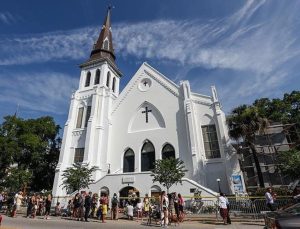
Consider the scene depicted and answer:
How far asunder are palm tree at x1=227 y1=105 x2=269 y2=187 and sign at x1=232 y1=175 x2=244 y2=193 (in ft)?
6.00

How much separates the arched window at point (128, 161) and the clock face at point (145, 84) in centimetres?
814

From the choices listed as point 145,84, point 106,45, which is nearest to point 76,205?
point 145,84

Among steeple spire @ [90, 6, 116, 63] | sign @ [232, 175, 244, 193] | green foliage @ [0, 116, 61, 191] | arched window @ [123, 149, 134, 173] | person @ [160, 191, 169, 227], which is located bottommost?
person @ [160, 191, 169, 227]

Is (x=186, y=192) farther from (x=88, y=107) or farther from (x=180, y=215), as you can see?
(x=88, y=107)

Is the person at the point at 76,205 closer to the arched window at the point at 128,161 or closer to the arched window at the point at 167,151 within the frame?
the arched window at the point at 128,161

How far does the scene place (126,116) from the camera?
28078mm

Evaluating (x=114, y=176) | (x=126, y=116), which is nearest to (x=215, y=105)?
(x=126, y=116)

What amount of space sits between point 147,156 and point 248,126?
36.4 ft

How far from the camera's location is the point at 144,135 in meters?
25.9

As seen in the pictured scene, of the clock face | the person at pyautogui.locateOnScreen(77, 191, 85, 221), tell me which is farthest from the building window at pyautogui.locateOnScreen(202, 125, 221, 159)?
the person at pyautogui.locateOnScreen(77, 191, 85, 221)

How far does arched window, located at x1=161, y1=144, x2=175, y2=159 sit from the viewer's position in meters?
24.3

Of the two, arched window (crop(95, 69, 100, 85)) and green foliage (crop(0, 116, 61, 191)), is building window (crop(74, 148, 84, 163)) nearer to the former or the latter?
green foliage (crop(0, 116, 61, 191))

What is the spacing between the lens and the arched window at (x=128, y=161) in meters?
25.5

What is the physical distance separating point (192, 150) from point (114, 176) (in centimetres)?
807
